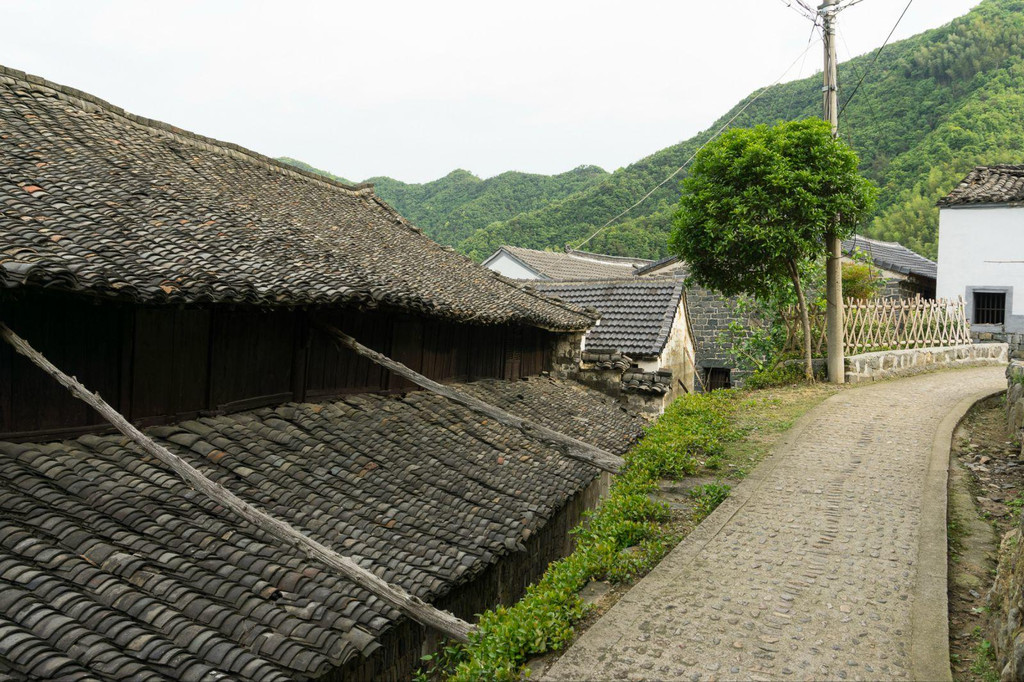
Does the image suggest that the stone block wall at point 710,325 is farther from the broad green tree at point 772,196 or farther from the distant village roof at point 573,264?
the broad green tree at point 772,196

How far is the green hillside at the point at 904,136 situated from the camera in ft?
104

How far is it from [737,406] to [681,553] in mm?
7157

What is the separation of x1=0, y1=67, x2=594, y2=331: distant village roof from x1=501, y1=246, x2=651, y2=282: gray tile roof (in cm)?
1692

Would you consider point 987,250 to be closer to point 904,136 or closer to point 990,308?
point 990,308

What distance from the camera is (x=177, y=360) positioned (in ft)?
20.3

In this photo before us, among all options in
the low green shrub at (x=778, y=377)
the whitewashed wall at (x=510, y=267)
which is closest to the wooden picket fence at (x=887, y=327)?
the low green shrub at (x=778, y=377)

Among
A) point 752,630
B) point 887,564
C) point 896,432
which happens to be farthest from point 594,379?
point 752,630

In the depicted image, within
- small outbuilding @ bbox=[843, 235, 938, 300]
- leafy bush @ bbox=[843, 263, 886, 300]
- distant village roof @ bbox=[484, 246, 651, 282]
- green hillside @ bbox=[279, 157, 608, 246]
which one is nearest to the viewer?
leafy bush @ bbox=[843, 263, 886, 300]

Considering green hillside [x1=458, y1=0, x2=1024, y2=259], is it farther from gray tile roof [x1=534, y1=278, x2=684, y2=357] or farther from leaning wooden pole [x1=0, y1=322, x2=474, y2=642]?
leaning wooden pole [x1=0, y1=322, x2=474, y2=642]

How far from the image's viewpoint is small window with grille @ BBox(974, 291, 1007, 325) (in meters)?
23.5

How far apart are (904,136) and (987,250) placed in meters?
13.6

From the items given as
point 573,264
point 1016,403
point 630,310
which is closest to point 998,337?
point 630,310

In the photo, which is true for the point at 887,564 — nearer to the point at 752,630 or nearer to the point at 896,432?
the point at 752,630

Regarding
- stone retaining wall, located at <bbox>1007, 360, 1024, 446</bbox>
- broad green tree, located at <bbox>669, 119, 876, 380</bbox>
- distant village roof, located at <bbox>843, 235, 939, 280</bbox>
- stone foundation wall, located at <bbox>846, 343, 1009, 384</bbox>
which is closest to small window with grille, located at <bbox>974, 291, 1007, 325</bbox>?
distant village roof, located at <bbox>843, 235, 939, 280</bbox>
